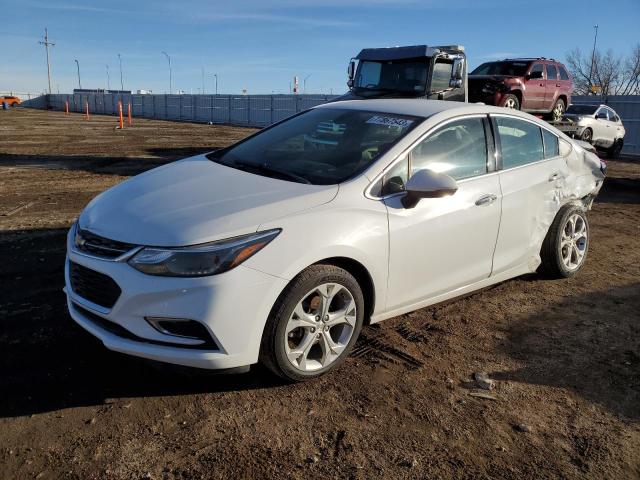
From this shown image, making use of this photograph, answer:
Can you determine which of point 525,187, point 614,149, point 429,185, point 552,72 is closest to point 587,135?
point 614,149

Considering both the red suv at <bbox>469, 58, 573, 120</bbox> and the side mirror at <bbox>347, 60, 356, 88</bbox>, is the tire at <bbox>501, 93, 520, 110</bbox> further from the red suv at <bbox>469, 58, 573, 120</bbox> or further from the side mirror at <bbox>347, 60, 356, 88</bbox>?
the side mirror at <bbox>347, 60, 356, 88</bbox>

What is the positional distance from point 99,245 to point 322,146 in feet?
5.62

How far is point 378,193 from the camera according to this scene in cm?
358

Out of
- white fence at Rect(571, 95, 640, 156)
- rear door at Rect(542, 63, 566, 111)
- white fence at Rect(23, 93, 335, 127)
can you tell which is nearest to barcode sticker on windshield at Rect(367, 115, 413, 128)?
rear door at Rect(542, 63, 566, 111)

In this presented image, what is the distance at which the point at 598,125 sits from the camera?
1767 centimetres

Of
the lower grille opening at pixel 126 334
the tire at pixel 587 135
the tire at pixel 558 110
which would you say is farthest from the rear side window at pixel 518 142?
the tire at pixel 587 135

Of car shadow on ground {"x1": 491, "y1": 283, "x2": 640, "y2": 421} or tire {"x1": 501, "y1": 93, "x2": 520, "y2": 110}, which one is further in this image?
tire {"x1": 501, "y1": 93, "x2": 520, "y2": 110}

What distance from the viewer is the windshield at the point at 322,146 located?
375 centimetres

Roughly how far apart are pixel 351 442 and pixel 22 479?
1.49 m

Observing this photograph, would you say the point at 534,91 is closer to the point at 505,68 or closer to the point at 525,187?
the point at 505,68

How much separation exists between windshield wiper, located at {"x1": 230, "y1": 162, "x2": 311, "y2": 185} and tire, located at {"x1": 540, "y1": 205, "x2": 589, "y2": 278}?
2529mm

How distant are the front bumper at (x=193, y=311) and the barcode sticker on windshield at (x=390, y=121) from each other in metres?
1.63

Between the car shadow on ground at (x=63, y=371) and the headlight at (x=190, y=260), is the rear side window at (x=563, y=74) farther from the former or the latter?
the headlight at (x=190, y=260)

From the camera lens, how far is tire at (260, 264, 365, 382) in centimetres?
311
